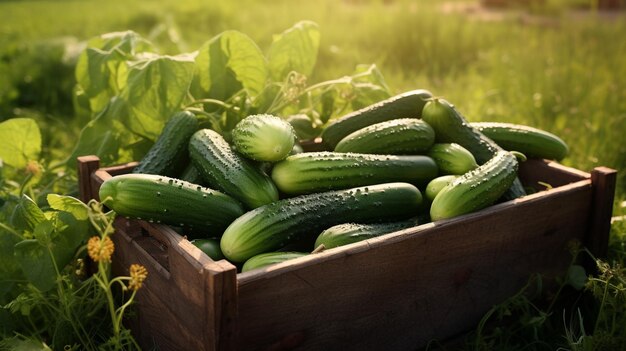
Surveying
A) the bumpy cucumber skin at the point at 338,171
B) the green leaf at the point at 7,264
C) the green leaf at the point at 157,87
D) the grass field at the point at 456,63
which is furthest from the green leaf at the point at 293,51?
the green leaf at the point at 7,264

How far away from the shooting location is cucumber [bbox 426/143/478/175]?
108 inches

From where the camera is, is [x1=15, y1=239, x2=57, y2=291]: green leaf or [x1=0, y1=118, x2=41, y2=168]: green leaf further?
[x1=0, y1=118, x2=41, y2=168]: green leaf

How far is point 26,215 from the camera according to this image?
8.35 feet

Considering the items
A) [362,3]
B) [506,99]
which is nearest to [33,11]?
[362,3]

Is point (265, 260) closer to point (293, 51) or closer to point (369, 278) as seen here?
point (369, 278)

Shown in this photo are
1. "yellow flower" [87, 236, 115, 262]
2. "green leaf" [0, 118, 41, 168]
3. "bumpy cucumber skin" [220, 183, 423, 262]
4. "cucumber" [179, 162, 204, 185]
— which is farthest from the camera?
"green leaf" [0, 118, 41, 168]

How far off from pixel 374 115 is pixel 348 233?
819 mm

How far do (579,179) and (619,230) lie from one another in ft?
1.50

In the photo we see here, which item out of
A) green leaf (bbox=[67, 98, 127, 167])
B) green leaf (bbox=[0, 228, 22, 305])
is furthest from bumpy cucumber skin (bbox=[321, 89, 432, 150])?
green leaf (bbox=[0, 228, 22, 305])

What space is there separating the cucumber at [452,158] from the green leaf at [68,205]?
1306 millimetres

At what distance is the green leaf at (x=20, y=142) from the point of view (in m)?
3.18

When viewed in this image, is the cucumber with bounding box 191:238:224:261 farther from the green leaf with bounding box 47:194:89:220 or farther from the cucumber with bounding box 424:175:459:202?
the cucumber with bounding box 424:175:459:202

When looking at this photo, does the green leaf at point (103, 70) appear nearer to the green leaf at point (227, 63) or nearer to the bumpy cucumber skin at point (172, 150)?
the green leaf at point (227, 63)

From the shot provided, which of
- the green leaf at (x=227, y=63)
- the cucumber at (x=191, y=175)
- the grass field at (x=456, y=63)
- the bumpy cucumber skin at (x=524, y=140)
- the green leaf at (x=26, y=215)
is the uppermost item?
the green leaf at (x=227, y=63)
